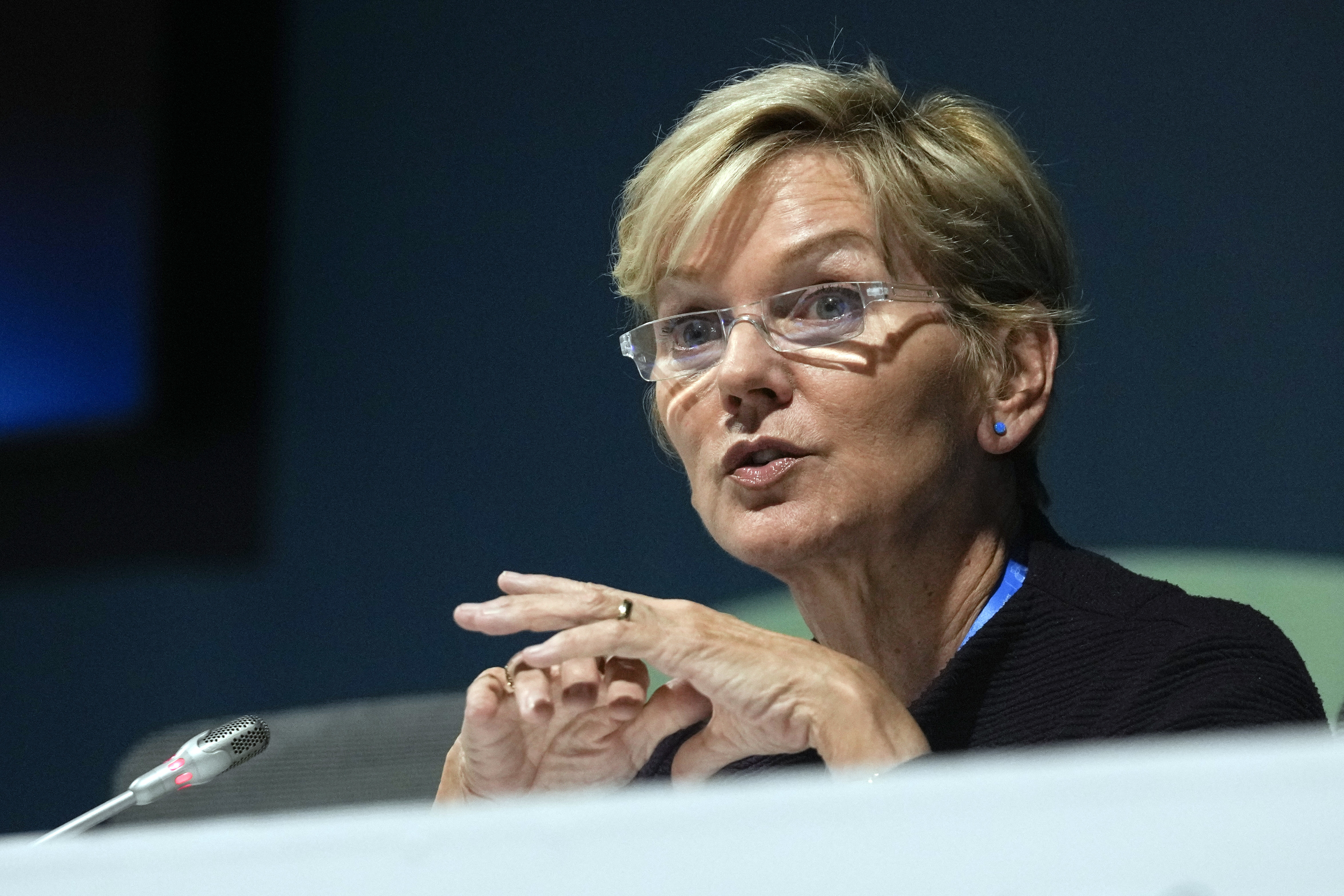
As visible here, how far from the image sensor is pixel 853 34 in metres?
2.96

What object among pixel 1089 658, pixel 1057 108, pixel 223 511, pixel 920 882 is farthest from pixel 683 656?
pixel 223 511

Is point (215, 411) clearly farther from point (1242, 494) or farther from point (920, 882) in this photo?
point (920, 882)

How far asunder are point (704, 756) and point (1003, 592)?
40 centimetres

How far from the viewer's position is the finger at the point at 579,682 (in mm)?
1185

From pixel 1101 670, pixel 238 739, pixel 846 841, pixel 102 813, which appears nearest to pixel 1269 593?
pixel 1101 670

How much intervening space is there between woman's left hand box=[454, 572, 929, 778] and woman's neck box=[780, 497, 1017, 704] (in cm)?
29

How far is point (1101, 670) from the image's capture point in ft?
4.07

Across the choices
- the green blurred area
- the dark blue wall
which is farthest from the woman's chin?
the dark blue wall

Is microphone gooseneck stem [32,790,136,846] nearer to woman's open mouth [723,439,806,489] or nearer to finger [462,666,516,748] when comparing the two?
finger [462,666,516,748]

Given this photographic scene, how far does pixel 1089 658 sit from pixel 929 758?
0.97 ft

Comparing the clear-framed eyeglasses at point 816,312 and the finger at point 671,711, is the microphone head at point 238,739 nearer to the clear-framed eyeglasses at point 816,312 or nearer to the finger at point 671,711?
the finger at point 671,711

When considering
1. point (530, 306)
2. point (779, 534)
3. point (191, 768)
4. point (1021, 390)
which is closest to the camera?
point (191, 768)

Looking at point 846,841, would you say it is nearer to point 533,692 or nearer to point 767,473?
point 533,692

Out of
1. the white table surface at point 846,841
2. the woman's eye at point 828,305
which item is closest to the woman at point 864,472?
the woman's eye at point 828,305
